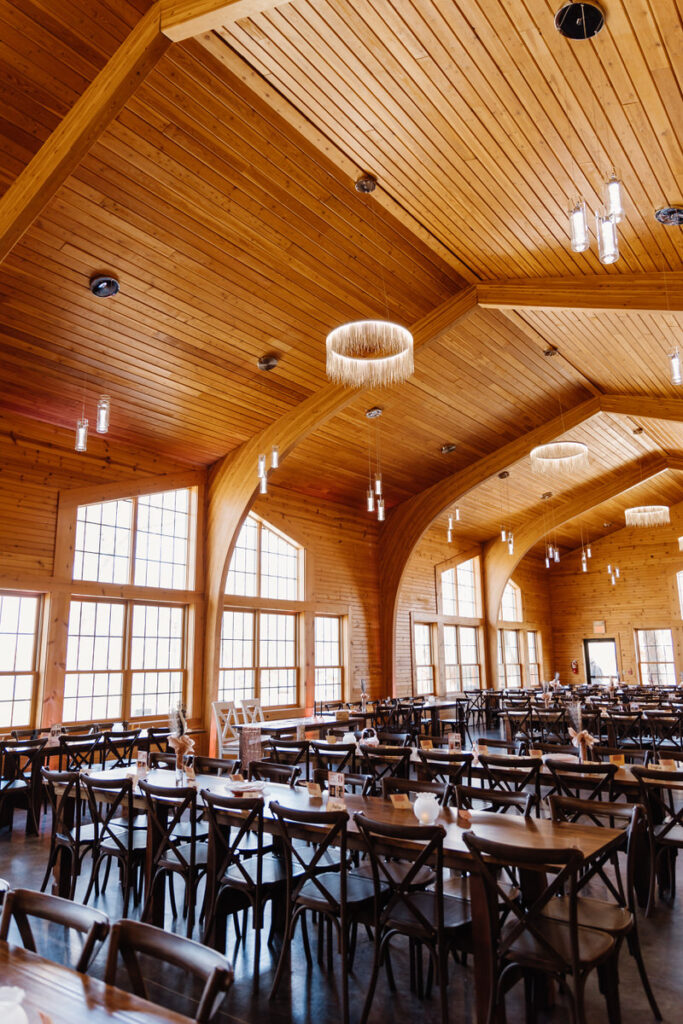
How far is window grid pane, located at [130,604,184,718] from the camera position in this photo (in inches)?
354

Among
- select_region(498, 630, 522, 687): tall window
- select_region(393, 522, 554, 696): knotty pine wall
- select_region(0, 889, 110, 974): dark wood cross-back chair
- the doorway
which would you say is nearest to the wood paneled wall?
select_region(393, 522, 554, 696): knotty pine wall

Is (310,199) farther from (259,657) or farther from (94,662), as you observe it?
(259,657)

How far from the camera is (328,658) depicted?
40.1ft

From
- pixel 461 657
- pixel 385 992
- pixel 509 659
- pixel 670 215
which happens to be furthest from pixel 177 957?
pixel 509 659

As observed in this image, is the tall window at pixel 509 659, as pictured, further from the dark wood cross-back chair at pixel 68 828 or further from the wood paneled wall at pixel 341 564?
the dark wood cross-back chair at pixel 68 828

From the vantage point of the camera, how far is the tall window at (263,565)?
10.7 m

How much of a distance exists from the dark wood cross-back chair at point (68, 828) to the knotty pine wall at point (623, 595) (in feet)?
54.3

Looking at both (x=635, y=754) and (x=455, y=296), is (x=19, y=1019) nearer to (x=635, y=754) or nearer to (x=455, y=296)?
(x=635, y=754)

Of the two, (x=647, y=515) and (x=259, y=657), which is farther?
(x=647, y=515)

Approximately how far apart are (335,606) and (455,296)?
20.5 ft

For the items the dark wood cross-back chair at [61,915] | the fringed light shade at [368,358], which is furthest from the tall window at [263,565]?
the dark wood cross-back chair at [61,915]

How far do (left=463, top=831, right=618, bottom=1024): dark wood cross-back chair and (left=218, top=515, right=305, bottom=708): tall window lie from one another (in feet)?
25.7

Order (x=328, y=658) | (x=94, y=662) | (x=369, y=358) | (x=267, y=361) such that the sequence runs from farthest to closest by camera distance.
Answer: (x=328, y=658) → (x=94, y=662) → (x=267, y=361) → (x=369, y=358)

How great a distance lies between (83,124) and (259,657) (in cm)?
817
